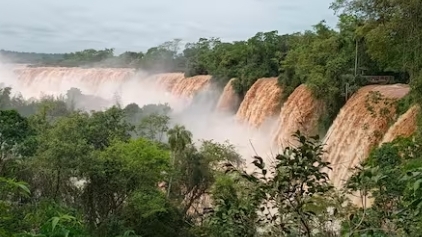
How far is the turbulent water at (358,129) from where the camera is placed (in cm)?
1443

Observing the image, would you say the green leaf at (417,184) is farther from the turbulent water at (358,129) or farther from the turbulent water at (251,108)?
the turbulent water at (358,129)

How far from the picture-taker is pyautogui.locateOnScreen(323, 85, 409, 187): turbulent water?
14.4 meters

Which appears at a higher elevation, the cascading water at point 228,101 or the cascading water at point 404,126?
the cascading water at point 404,126

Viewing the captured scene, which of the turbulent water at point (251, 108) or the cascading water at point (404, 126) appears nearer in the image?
the cascading water at point (404, 126)

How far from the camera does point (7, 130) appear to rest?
16.4 meters

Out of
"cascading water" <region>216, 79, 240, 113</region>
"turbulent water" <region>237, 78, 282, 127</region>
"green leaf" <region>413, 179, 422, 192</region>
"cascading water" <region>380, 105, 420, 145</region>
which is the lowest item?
"cascading water" <region>216, 79, 240, 113</region>

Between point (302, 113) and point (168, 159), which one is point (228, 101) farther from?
point (168, 159)

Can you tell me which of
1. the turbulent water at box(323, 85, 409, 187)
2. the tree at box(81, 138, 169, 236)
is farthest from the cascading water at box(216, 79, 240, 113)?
the tree at box(81, 138, 169, 236)

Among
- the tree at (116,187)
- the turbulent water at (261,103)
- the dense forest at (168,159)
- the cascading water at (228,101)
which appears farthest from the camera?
the cascading water at (228,101)

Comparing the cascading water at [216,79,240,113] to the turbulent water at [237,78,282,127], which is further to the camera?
the cascading water at [216,79,240,113]

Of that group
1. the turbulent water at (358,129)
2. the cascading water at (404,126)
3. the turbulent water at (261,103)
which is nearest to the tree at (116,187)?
the turbulent water at (358,129)

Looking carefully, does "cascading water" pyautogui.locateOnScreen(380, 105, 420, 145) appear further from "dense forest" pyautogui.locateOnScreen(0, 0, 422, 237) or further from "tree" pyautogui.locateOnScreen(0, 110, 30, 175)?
"tree" pyautogui.locateOnScreen(0, 110, 30, 175)

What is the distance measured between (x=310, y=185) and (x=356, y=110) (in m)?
13.8

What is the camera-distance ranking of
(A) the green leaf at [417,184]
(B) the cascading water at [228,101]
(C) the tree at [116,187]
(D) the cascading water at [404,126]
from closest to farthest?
(A) the green leaf at [417,184]
(D) the cascading water at [404,126]
(C) the tree at [116,187]
(B) the cascading water at [228,101]
